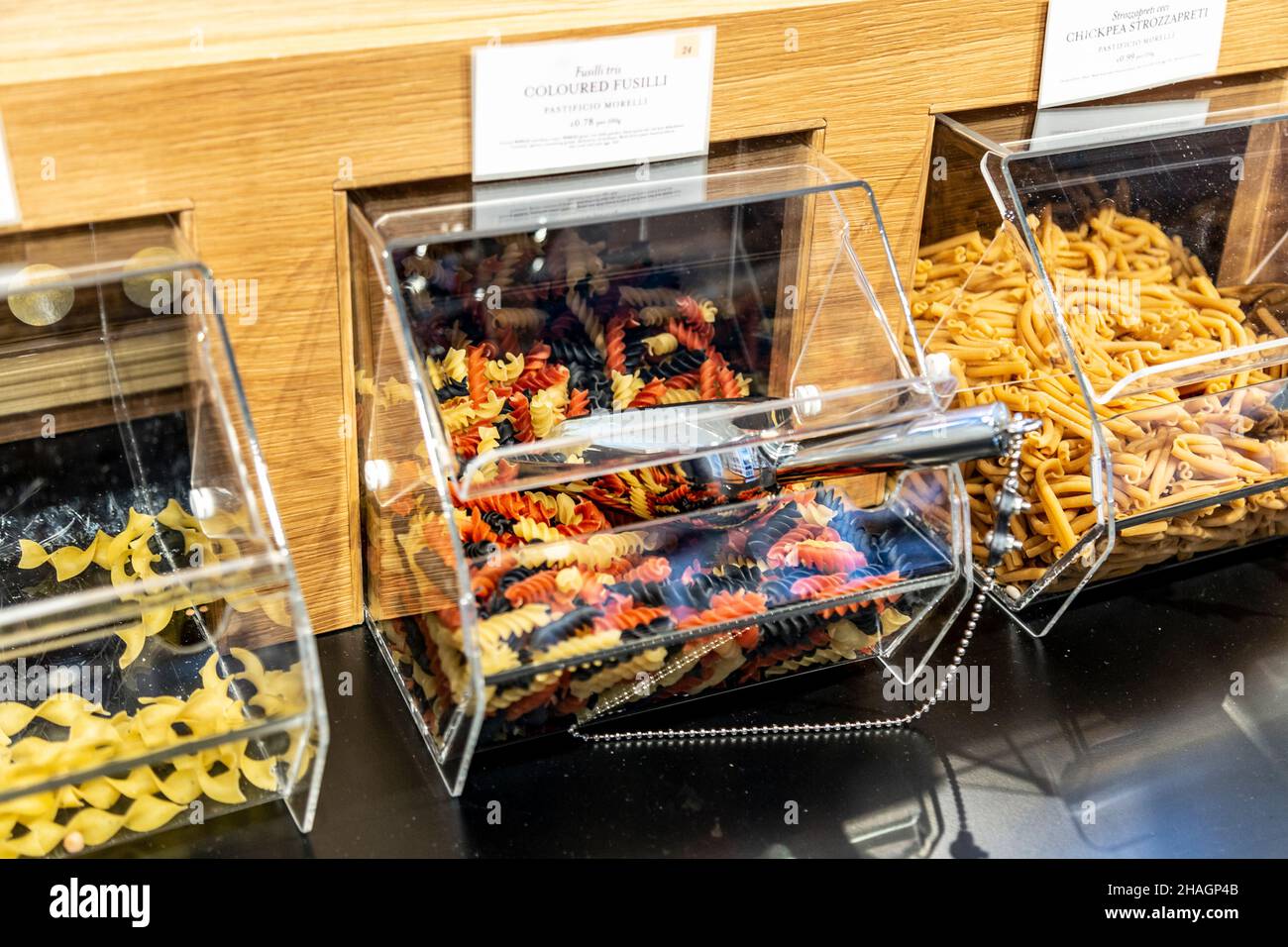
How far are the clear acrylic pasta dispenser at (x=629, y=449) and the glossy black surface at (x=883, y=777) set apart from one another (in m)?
0.03

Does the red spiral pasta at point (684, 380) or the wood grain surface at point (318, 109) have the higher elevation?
the wood grain surface at point (318, 109)

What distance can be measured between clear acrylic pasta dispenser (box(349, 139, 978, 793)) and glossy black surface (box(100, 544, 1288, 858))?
29 mm

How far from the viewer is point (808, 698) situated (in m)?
0.93

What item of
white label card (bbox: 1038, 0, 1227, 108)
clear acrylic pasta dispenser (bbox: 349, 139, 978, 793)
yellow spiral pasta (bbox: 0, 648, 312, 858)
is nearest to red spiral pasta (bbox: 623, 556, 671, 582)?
clear acrylic pasta dispenser (bbox: 349, 139, 978, 793)

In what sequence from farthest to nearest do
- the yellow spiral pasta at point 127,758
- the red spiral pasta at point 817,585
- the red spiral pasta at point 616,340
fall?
1. the red spiral pasta at point 616,340
2. the red spiral pasta at point 817,585
3. the yellow spiral pasta at point 127,758

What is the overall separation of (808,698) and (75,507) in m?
0.53

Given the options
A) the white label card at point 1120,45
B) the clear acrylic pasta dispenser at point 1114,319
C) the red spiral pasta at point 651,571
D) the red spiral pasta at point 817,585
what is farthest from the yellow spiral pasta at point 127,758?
the white label card at point 1120,45

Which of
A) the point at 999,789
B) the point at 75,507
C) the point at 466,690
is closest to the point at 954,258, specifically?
the point at 999,789

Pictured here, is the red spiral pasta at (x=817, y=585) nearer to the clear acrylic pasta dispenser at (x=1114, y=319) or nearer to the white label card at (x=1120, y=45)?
the clear acrylic pasta dispenser at (x=1114, y=319)

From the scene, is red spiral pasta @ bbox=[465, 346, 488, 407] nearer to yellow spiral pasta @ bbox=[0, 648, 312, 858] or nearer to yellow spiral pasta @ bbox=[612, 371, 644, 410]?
yellow spiral pasta @ bbox=[612, 371, 644, 410]

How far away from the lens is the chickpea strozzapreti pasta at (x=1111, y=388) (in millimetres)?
956

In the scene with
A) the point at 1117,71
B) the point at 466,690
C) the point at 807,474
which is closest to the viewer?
the point at 466,690

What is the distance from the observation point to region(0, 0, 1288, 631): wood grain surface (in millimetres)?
755
